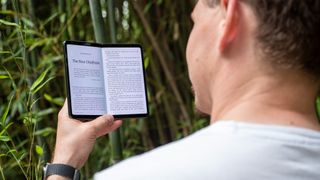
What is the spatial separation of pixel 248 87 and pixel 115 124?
41 cm

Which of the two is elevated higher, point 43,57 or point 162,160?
point 43,57

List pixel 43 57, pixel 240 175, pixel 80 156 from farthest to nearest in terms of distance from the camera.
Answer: pixel 43 57
pixel 80 156
pixel 240 175

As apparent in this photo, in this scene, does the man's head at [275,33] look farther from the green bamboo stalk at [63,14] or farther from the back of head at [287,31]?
the green bamboo stalk at [63,14]

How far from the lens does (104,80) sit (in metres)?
1.08

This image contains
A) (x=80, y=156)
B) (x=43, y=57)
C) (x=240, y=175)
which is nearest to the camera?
(x=240, y=175)

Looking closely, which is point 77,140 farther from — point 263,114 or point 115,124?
point 263,114

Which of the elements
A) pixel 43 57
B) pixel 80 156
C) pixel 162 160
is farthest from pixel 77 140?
pixel 43 57

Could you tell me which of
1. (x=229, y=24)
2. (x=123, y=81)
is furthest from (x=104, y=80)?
(x=229, y=24)

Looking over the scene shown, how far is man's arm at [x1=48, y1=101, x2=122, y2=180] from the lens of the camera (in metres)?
1.00

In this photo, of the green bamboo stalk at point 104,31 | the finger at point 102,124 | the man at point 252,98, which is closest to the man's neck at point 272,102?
the man at point 252,98

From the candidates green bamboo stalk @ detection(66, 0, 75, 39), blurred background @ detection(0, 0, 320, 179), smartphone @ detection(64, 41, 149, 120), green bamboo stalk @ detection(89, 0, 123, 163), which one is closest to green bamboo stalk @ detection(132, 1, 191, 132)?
blurred background @ detection(0, 0, 320, 179)

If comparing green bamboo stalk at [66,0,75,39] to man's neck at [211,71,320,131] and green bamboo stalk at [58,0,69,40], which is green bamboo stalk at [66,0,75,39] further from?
man's neck at [211,71,320,131]

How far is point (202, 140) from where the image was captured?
2.09 feet

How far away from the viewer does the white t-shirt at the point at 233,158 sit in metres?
0.62
